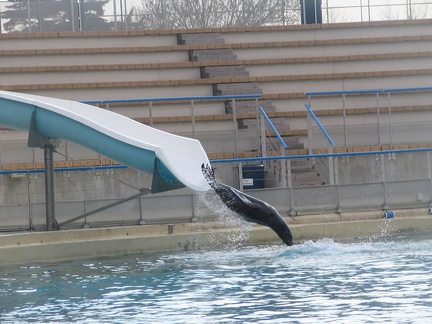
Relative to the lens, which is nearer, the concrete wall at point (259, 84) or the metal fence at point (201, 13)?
the concrete wall at point (259, 84)

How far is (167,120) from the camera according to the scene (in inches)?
862

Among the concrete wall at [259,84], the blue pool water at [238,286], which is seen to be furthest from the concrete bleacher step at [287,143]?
the blue pool water at [238,286]

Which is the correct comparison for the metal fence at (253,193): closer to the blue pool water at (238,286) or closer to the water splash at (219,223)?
the water splash at (219,223)

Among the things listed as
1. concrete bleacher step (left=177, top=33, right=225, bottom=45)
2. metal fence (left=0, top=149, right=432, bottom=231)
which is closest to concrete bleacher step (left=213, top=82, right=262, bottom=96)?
concrete bleacher step (left=177, top=33, right=225, bottom=45)

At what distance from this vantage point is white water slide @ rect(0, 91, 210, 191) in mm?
14867

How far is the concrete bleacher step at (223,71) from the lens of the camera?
24156mm

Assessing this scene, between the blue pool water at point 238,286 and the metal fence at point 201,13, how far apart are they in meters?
10.9

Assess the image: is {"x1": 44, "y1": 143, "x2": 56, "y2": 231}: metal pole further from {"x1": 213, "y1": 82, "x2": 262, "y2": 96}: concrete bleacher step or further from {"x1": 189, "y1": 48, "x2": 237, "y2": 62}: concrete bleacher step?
{"x1": 189, "y1": 48, "x2": 237, "y2": 62}: concrete bleacher step

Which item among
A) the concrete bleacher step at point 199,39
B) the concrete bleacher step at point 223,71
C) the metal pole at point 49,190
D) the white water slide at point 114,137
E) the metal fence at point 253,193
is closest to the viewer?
the white water slide at point 114,137

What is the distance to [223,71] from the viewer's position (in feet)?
79.8

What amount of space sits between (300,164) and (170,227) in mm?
5280

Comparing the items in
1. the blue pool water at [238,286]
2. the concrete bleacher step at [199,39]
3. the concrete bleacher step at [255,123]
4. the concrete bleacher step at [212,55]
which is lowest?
the blue pool water at [238,286]

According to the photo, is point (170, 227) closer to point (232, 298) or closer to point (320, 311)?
point (232, 298)

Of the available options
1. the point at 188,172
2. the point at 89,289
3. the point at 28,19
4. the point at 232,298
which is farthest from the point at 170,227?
the point at 28,19
